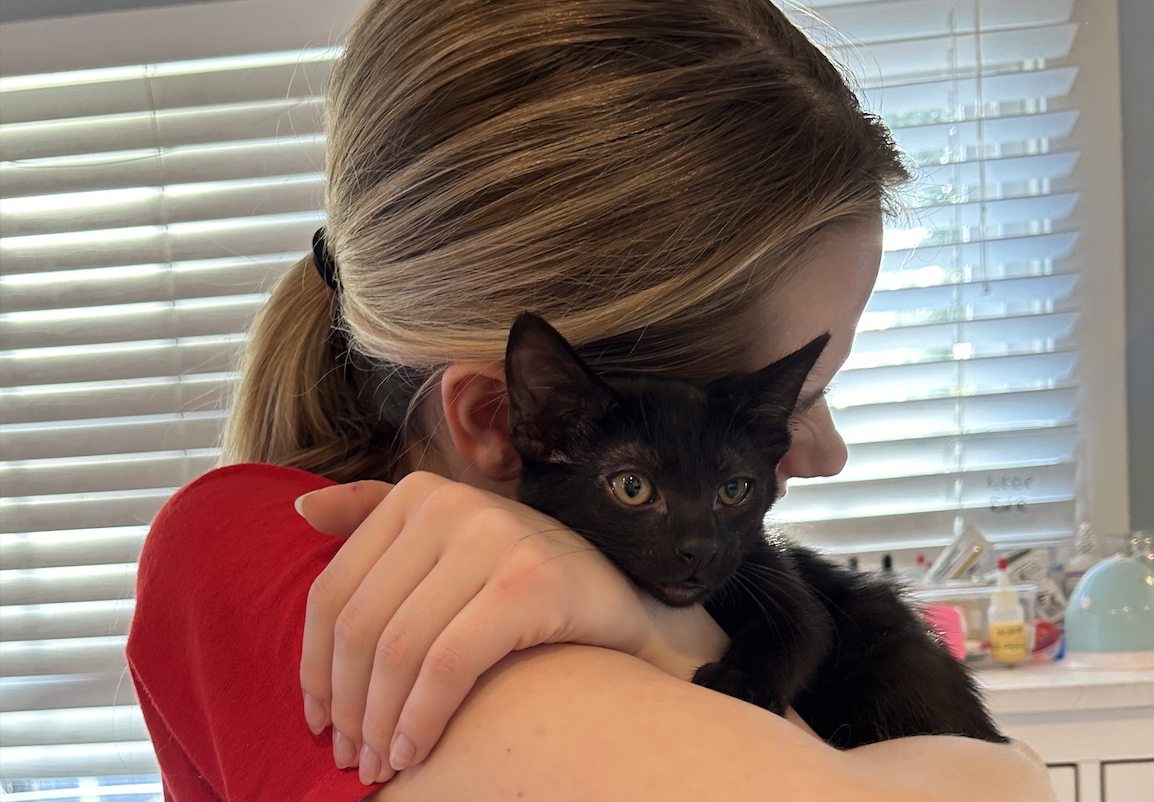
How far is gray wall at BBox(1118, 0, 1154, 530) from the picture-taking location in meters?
2.33

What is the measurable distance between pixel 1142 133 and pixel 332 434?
7.55 feet

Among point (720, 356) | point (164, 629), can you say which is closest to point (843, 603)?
point (720, 356)

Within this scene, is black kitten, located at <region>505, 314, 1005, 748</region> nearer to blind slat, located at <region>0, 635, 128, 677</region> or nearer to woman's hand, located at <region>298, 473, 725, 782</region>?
woman's hand, located at <region>298, 473, 725, 782</region>

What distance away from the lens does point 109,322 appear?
250 cm

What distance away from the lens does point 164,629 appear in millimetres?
718

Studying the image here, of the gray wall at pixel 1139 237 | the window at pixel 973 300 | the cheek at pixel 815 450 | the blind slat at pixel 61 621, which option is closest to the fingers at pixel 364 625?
the cheek at pixel 815 450

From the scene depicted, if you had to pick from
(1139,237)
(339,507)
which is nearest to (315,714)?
(339,507)

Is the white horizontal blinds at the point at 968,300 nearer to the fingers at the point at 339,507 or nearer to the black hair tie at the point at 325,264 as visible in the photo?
the black hair tie at the point at 325,264

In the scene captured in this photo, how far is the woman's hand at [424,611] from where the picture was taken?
0.55 meters

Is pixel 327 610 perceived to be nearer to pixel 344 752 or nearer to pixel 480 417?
pixel 344 752

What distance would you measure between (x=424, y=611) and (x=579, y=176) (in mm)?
368

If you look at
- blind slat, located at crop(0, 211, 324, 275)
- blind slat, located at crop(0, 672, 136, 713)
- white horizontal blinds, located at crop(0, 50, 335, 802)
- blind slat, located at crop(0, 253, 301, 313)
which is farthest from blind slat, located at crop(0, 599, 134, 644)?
blind slat, located at crop(0, 211, 324, 275)

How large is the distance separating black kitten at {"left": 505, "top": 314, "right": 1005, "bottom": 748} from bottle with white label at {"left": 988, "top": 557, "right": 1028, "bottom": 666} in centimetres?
113

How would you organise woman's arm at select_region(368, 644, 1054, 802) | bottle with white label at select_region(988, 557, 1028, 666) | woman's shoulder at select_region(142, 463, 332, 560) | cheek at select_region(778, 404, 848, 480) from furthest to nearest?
bottle with white label at select_region(988, 557, 1028, 666)
cheek at select_region(778, 404, 848, 480)
woman's shoulder at select_region(142, 463, 332, 560)
woman's arm at select_region(368, 644, 1054, 802)
